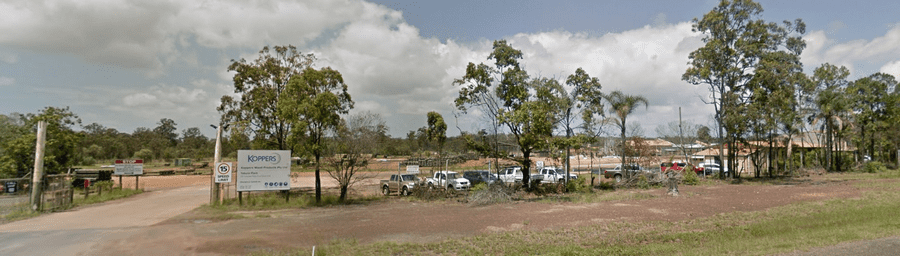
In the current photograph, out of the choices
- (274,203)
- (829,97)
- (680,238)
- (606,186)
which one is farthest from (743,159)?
(274,203)

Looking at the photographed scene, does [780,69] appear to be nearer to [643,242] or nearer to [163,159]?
[643,242]

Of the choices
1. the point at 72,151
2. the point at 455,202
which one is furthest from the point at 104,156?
the point at 455,202

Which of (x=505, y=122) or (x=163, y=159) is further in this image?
(x=163, y=159)

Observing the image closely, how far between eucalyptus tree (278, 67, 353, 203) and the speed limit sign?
10.9 feet

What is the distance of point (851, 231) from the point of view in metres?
10.1

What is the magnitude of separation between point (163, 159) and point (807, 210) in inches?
3764

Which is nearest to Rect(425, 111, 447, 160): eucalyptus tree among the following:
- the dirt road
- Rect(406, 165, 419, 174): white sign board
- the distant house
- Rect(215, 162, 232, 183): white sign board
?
Rect(406, 165, 419, 174): white sign board

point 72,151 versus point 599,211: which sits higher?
point 72,151

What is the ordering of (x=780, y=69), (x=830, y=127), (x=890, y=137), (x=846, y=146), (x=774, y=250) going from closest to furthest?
(x=774, y=250) → (x=780, y=69) → (x=830, y=127) → (x=890, y=137) → (x=846, y=146)

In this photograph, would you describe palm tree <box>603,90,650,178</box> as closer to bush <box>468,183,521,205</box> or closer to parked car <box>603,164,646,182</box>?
parked car <box>603,164,646,182</box>

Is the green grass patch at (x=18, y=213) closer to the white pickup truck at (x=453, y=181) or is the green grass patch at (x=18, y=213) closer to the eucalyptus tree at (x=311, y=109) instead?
the eucalyptus tree at (x=311, y=109)

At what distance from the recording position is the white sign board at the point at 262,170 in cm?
1991

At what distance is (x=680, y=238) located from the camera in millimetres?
10828

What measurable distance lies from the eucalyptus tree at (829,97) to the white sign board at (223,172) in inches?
1727
